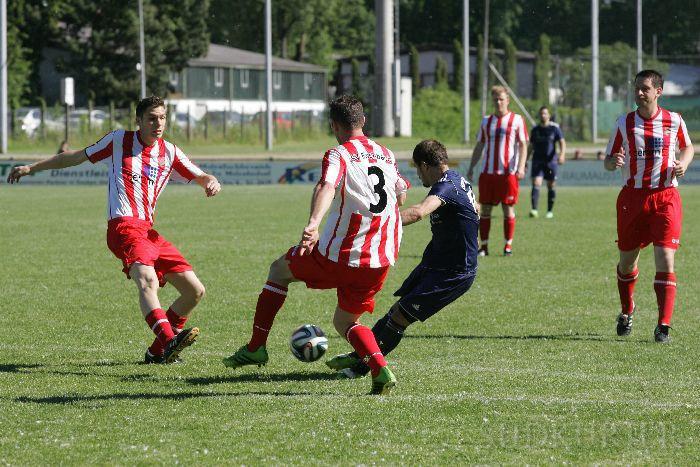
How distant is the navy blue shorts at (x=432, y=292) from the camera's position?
7.55m

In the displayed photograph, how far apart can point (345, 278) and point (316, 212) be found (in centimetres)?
56

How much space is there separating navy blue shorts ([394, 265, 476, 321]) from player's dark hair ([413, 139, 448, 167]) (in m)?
0.75

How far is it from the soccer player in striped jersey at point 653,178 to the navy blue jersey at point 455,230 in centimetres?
226

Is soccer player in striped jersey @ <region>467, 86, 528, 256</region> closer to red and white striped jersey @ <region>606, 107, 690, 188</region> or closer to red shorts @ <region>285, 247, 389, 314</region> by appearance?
red and white striped jersey @ <region>606, 107, 690, 188</region>

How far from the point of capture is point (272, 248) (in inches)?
661

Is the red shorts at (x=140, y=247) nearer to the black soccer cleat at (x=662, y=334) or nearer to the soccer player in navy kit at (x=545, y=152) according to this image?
the black soccer cleat at (x=662, y=334)

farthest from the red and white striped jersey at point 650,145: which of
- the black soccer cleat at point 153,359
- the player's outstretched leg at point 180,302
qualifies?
the black soccer cleat at point 153,359

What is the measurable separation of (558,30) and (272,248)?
7398cm

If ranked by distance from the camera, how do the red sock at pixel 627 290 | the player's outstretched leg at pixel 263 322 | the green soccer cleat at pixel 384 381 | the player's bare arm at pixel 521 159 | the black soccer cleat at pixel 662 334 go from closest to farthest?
the green soccer cleat at pixel 384 381, the player's outstretched leg at pixel 263 322, the black soccer cleat at pixel 662 334, the red sock at pixel 627 290, the player's bare arm at pixel 521 159

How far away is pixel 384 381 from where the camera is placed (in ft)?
22.4

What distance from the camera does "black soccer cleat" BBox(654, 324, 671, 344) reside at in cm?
916

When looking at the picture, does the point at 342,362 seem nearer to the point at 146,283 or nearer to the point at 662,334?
the point at 146,283

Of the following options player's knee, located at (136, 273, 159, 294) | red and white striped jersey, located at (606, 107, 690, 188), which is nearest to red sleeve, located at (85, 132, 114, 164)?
player's knee, located at (136, 273, 159, 294)

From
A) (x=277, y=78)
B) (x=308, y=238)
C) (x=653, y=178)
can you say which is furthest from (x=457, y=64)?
(x=308, y=238)
